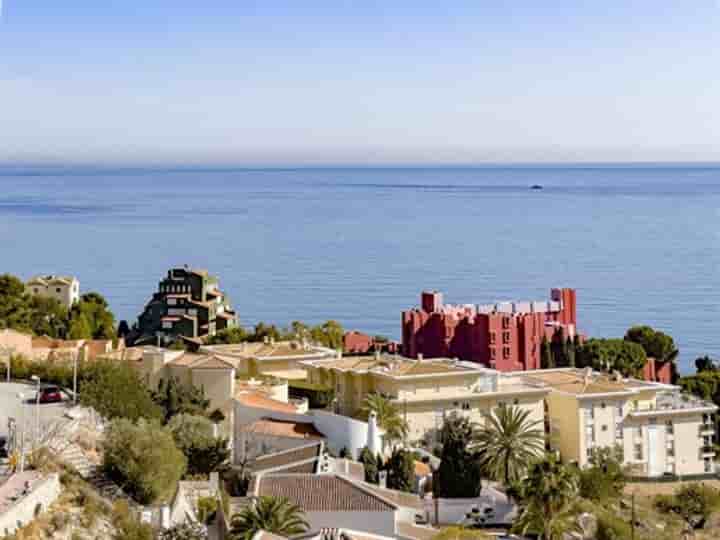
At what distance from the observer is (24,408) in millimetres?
16094

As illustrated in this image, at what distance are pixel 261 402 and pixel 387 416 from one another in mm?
2251

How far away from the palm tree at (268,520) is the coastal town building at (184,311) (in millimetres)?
22926

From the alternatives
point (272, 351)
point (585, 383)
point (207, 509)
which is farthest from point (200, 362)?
point (585, 383)

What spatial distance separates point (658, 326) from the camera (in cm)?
5362

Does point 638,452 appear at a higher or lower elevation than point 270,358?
lower

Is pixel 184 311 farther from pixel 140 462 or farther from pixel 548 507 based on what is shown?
pixel 140 462

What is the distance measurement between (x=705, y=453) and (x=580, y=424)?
3531 mm

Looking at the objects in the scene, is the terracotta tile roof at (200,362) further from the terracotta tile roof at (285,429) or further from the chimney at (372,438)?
the chimney at (372,438)

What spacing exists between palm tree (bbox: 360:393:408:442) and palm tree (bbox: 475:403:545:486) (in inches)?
53.0

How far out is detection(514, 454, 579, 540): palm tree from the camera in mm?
17156

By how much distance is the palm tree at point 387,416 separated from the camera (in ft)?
69.7

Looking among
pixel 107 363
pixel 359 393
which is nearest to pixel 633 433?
pixel 359 393

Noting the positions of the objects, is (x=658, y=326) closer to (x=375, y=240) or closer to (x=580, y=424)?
(x=580, y=424)

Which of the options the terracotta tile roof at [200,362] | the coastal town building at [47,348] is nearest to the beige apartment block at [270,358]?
the terracotta tile roof at [200,362]
